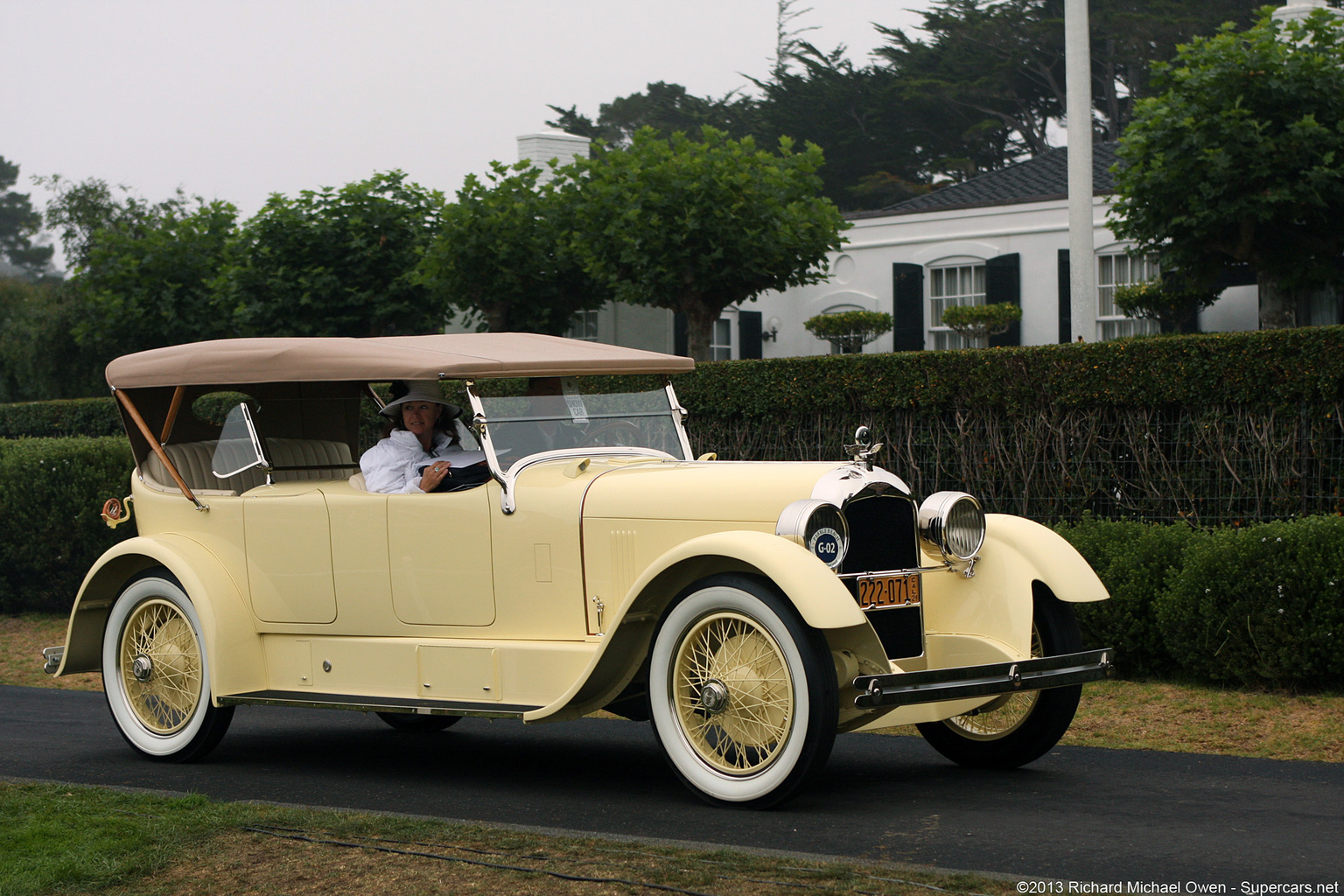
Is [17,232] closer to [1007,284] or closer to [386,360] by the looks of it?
[1007,284]

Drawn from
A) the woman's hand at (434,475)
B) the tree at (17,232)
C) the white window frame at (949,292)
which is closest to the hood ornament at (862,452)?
the woman's hand at (434,475)

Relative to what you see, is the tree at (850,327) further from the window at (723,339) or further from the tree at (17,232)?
the tree at (17,232)

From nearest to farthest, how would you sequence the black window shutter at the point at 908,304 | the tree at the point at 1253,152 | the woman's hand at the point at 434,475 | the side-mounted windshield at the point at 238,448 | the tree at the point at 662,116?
the woman's hand at the point at 434,475, the side-mounted windshield at the point at 238,448, the tree at the point at 1253,152, the black window shutter at the point at 908,304, the tree at the point at 662,116

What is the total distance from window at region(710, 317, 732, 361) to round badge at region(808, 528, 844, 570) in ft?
69.2

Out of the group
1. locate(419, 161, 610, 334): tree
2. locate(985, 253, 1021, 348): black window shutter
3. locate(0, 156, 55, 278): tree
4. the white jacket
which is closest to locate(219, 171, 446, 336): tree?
locate(419, 161, 610, 334): tree

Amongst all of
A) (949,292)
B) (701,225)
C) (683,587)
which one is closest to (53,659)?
(683,587)

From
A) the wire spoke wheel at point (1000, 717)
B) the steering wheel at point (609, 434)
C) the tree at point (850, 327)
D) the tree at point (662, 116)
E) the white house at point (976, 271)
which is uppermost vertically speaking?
the tree at point (662, 116)

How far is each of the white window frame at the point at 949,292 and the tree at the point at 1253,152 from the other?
287 inches

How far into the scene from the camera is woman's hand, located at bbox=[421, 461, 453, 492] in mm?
6246

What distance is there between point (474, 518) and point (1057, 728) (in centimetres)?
266

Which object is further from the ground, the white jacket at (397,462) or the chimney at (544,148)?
the chimney at (544,148)

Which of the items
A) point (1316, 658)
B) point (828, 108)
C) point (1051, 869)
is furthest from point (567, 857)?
point (828, 108)

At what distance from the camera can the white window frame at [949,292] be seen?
23562mm

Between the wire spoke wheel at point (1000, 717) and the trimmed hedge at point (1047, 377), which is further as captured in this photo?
the trimmed hedge at point (1047, 377)
